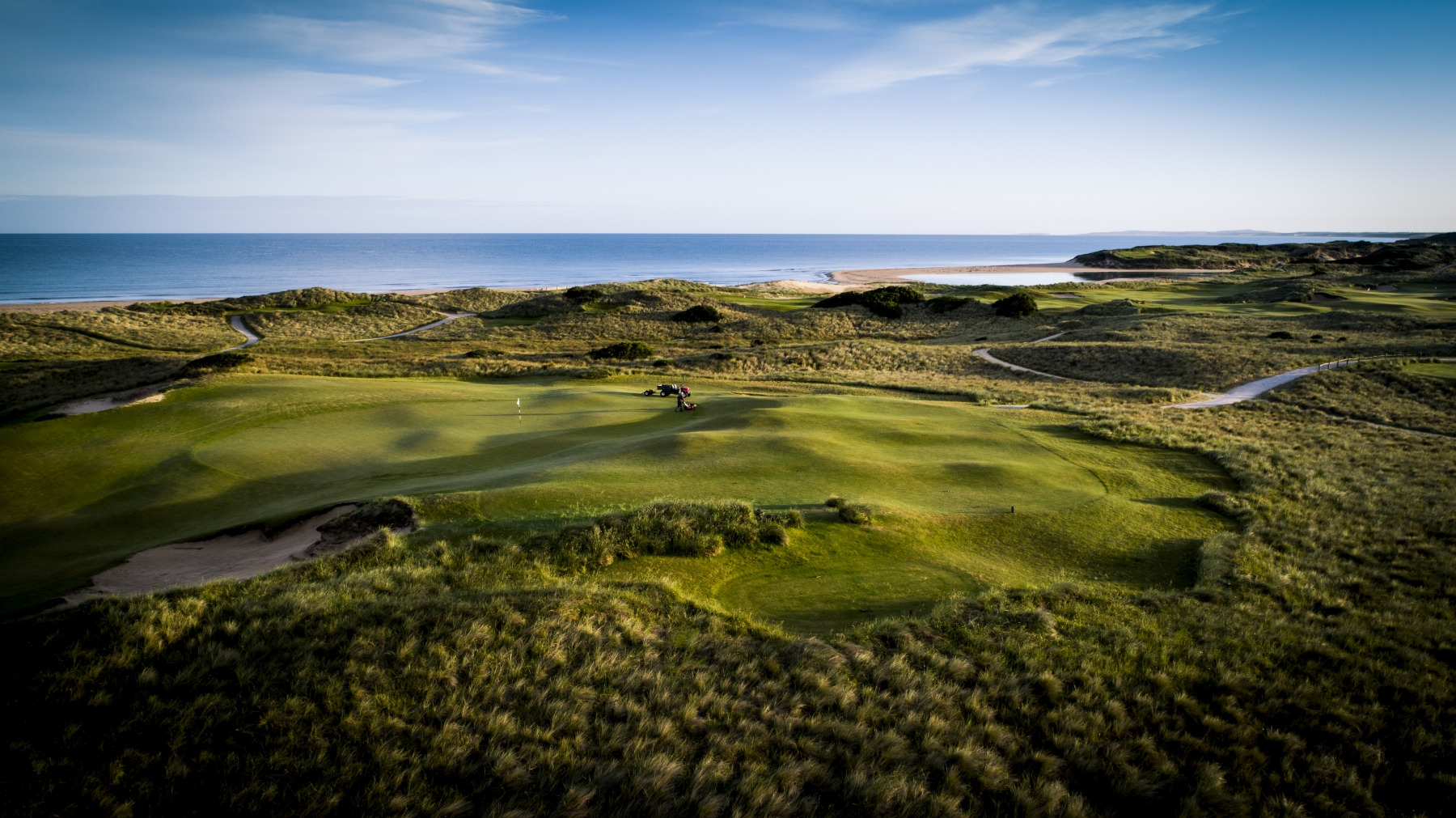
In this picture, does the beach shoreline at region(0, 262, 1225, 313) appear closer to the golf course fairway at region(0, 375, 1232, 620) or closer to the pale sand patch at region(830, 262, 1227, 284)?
the pale sand patch at region(830, 262, 1227, 284)

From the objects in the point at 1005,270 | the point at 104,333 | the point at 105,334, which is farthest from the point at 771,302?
the point at 1005,270

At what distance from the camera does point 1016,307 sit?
201ft

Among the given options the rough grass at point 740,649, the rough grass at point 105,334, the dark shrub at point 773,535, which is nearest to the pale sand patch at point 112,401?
the rough grass at point 740,649

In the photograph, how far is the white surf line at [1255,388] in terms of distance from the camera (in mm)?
29750

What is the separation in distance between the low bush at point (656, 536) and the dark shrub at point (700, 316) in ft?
163

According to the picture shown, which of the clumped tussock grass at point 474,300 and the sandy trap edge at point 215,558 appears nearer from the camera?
the sandy trap edge at point 215,558

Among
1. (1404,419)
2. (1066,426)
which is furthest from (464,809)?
(1404,419)

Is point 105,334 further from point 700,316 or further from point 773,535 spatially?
point 773,535

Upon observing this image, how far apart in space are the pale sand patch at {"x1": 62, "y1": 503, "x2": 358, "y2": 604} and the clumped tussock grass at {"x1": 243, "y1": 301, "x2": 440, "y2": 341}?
51.3 meters

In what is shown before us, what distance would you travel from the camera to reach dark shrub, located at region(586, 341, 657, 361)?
44000 mm

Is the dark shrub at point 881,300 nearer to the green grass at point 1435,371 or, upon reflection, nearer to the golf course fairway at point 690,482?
the green grass at point 1435,371

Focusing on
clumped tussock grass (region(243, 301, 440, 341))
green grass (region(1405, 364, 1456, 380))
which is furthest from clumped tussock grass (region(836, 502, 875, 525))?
clumped tussock grass (region(243, 301, 440, 341))

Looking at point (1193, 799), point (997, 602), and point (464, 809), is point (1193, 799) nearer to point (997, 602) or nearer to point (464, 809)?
point (997, 602)

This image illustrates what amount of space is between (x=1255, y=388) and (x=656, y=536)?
34970 mm
